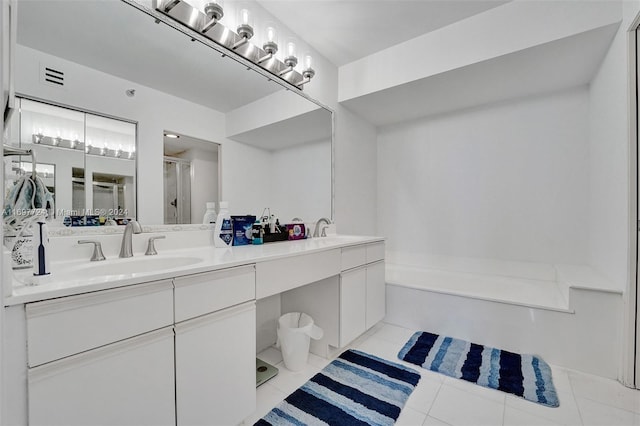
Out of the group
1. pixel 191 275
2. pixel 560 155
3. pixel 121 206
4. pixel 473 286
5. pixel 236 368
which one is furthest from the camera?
pixel 473 286

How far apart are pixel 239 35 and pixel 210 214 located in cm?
110

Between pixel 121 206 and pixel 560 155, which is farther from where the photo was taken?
pixel 560 155

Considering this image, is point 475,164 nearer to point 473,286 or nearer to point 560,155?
point 560,155

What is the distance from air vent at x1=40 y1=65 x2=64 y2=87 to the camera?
1.11 metres

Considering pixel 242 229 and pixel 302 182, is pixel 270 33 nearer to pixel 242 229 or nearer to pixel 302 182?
pixel 302 182

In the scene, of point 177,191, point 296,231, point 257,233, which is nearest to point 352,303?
point 296,231

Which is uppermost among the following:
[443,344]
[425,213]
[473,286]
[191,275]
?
[425,213]

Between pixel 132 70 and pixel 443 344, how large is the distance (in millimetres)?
2593

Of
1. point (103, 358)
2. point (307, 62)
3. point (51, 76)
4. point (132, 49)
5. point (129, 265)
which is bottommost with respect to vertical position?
point (103, 358)

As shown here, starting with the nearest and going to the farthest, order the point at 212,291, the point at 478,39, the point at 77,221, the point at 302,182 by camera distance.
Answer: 1. the point at 212,291
2. the point at 77,221
3. the point at 478,39
4. the point at 302,182

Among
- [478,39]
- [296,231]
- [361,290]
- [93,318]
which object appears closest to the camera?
[93,318]

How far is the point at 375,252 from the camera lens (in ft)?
7.49

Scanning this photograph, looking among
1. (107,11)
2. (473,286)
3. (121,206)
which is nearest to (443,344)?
(473,286)

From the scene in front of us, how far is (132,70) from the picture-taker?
53.1 inches
